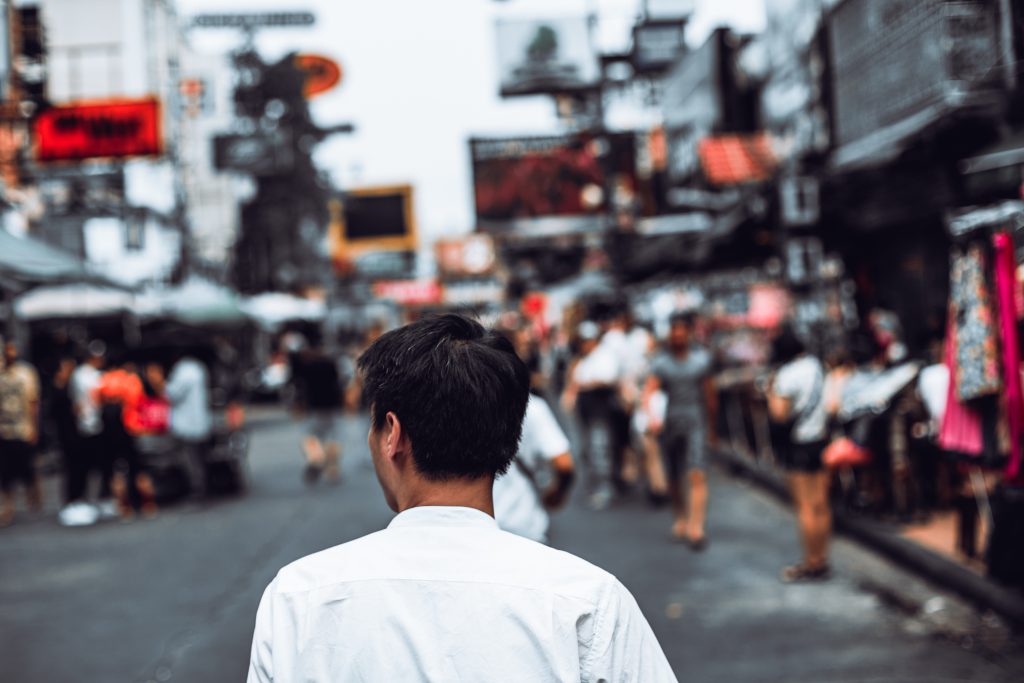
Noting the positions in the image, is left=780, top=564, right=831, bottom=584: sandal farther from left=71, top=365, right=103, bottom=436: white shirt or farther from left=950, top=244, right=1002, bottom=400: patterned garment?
left=71, top=365, right=103, bottom=436: white shirt

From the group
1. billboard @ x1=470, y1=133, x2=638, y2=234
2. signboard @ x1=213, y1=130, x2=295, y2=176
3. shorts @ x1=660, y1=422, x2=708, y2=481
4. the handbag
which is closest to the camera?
the handbag

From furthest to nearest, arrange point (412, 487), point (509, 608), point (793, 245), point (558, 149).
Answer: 1. point (558, 149)
2. point (793, 245)
3. point (412, 487)
4. point (509, 608)

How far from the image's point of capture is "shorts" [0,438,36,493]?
12086 mm

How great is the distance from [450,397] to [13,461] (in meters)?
11.9

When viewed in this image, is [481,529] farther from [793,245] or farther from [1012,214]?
[793,245]

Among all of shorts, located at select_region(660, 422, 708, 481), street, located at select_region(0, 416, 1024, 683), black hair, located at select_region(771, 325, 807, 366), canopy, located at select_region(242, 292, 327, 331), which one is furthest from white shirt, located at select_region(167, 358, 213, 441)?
canopy, located at select_region(242, 292, 327, 331)

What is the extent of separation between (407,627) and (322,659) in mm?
144

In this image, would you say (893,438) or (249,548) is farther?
(249,548)

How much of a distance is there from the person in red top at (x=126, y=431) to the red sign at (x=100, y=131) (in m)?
10.5

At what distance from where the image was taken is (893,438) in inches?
357

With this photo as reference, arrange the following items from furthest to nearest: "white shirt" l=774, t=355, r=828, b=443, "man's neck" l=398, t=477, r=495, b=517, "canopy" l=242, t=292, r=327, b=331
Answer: "canopy" l=242, t=292, r=327, b=331 → "white shirt" l=774, t=355, r=828, b=443 → "man's neck" l=398, t=477, r=495, b=517

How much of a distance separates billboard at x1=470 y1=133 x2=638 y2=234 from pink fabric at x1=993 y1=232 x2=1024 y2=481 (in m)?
16.3

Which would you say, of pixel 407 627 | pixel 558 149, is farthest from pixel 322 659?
pixel 558 149

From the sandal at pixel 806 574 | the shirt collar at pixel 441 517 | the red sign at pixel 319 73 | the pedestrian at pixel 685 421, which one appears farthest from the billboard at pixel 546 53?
the red sign at pixel 319 73
